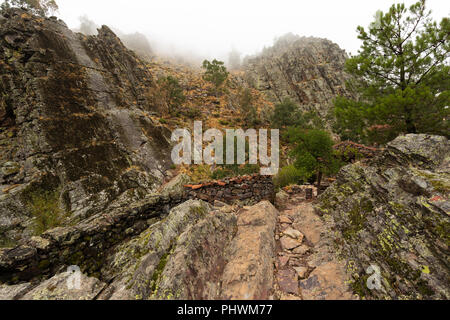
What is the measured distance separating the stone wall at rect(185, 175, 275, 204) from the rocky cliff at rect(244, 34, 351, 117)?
4598 centimetres

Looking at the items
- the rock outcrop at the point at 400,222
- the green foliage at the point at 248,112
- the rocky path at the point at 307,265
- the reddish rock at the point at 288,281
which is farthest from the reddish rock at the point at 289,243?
the green foliage at the point at 248,112

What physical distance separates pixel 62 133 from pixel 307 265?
55.8 feet

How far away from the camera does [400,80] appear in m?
8.78

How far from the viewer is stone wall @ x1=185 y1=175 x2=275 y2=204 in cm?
665

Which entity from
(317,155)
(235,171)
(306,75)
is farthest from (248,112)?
(306,75)

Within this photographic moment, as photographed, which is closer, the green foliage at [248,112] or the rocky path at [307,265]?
the rocky path at [307,265]

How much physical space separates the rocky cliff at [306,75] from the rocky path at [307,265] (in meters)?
48.6

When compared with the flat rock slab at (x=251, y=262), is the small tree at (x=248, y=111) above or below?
above

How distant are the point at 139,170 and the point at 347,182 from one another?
47.9 ft

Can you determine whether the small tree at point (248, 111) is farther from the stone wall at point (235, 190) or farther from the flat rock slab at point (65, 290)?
the flat rock slab at point (65, 290)

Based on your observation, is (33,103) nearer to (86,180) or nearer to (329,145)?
(86,180)

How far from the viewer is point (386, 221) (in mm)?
3582

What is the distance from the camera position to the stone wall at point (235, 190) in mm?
6649

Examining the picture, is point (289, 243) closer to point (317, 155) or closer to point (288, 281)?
point (288, 281)
